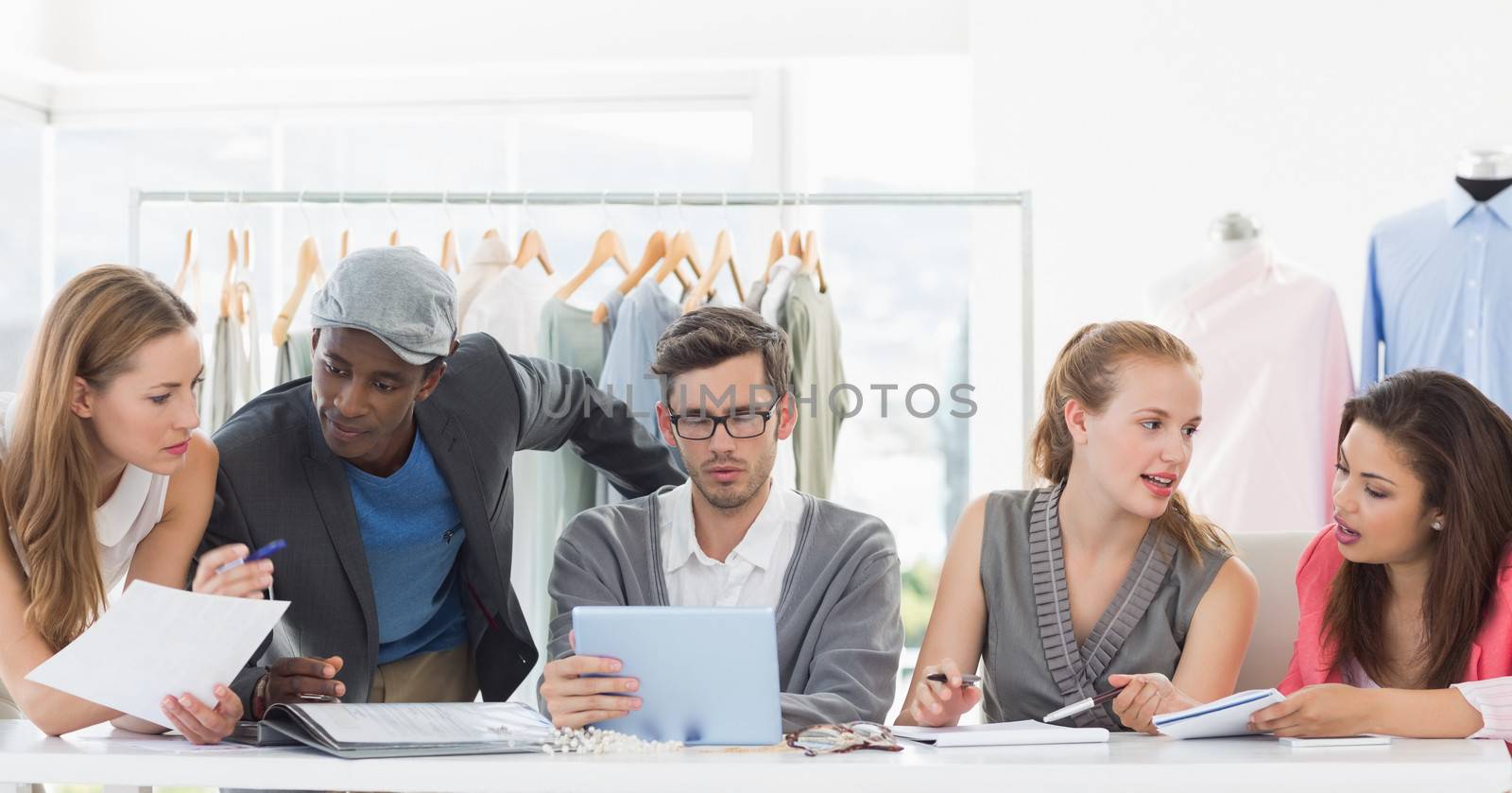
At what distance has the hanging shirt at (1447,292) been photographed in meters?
2.53

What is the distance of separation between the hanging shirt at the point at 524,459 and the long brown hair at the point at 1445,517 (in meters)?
1.46

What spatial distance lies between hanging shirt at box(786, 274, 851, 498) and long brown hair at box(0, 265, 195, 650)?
1188 mm

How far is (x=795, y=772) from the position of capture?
136 centimetres

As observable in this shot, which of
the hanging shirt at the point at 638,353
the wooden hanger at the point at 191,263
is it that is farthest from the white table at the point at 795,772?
the wooden hanger at the point at 191,263

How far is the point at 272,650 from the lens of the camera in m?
2.06

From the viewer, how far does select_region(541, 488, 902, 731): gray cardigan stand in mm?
1880

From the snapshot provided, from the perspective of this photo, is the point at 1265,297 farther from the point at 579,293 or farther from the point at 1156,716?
the point at 579,293

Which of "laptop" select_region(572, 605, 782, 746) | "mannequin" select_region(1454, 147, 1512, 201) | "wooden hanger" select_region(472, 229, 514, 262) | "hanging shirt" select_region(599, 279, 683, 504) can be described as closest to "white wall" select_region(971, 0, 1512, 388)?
"mannequin" select_region(1454, 147, 1512, 201)

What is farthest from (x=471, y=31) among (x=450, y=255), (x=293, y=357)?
(x=293, y=357)

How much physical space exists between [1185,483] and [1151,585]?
0.95 metres

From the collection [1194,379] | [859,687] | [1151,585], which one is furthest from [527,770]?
[1194,379]

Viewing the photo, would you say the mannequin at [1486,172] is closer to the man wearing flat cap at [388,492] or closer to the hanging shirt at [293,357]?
the man wearing flat cap at [388,492]

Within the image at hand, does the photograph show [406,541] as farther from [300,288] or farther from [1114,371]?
[1114,371]

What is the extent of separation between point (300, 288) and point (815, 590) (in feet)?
4.48
